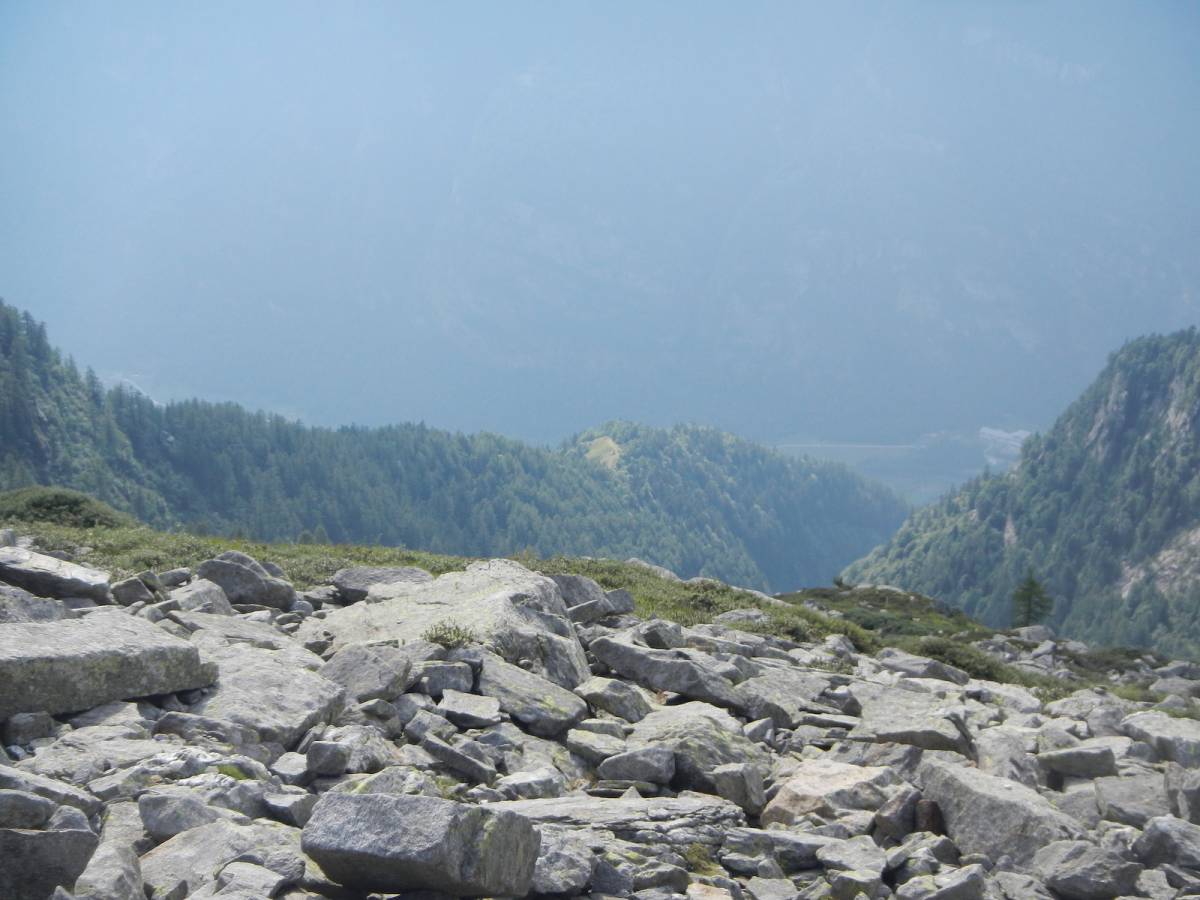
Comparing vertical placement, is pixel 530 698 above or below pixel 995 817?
above

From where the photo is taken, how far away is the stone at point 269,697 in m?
11.3

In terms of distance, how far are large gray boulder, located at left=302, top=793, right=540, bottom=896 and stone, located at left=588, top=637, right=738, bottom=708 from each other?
8512 millimetres

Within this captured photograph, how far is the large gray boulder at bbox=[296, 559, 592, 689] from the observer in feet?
52.0

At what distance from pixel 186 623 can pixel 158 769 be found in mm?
5812

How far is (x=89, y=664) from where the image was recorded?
10.7 metres

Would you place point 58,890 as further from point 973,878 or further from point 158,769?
point 973,878

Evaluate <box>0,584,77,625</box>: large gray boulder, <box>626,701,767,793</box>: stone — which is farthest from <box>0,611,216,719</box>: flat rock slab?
<box>626,701,767,793</box>: stone

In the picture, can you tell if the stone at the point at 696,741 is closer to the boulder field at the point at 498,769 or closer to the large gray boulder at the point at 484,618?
the boulder field at the point at 498,769

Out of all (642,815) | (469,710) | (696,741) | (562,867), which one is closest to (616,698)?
(696,741)

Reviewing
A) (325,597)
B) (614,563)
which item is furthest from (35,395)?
(325,597)

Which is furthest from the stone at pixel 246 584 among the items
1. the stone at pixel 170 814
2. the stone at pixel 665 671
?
the stone at pixel 170 814

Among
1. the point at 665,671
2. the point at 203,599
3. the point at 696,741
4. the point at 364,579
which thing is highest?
the point at 364,579

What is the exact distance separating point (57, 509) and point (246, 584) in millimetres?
21702

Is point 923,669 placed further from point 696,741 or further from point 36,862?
point 36,862
